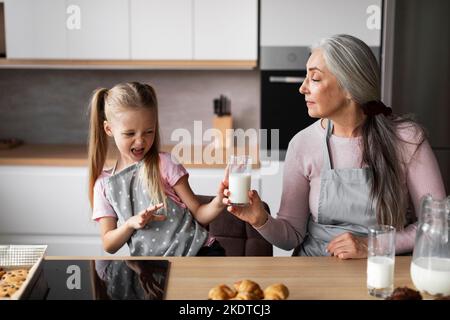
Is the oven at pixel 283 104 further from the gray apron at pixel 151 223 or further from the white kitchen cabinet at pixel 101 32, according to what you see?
the gray apron at pixel 151 223

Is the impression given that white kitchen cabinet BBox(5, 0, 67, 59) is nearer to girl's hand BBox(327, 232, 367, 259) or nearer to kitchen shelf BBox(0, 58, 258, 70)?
kitchen shelf BBox(0, 58, 258, 70)

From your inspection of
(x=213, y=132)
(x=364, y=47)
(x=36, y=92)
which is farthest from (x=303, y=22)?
(x=36, y=92)

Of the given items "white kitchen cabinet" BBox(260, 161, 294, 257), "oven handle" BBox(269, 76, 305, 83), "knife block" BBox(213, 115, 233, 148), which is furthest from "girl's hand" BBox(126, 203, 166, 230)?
"knife block" BBox(213, 115, 233, 148)

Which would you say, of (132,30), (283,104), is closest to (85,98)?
(132,30)

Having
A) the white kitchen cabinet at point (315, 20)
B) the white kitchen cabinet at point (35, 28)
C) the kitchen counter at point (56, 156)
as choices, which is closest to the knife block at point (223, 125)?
the kitchen counter at point (56, 156)

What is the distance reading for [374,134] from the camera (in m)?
1.99

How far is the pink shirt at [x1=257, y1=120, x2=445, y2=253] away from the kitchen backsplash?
1813 millimetres

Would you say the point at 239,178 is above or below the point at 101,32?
below

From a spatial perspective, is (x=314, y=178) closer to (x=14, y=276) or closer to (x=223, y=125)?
(x=14, y=276)

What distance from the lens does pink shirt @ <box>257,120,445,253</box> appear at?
195cm

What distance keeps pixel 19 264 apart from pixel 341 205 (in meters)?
0.95

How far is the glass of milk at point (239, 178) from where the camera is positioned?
1744 millimetres
